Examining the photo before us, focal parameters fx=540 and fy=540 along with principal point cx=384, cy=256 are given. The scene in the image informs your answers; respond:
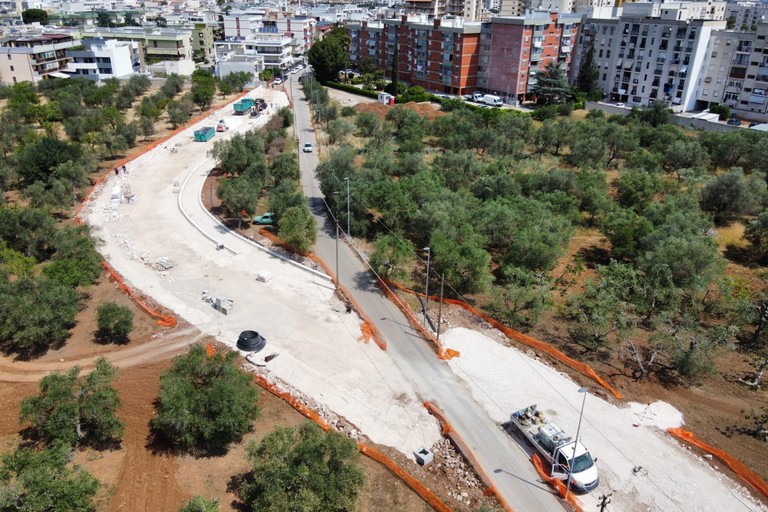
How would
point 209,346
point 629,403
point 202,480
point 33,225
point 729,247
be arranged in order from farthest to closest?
point 729,247, point 33,225, point 209,346, point 629,403, point 202,480

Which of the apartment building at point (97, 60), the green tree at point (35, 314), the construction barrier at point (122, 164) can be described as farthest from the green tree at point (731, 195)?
the apartment building at point (97, 60)

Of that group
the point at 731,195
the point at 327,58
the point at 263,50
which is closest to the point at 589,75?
the point at 327,58

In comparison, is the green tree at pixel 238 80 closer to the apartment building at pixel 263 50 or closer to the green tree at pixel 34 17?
the apartment building at pixel 263 50

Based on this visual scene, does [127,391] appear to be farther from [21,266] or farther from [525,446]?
[525,446]

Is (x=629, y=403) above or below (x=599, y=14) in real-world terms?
below

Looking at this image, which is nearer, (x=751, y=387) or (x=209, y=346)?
(x=751, y=387)

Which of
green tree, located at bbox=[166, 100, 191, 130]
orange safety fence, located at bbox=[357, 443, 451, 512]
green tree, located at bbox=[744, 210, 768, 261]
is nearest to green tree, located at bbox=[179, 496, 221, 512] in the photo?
orange safety fence, located at bbox=[357, 443, 451, 512]

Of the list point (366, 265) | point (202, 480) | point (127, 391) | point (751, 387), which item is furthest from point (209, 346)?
point (751, 387)
